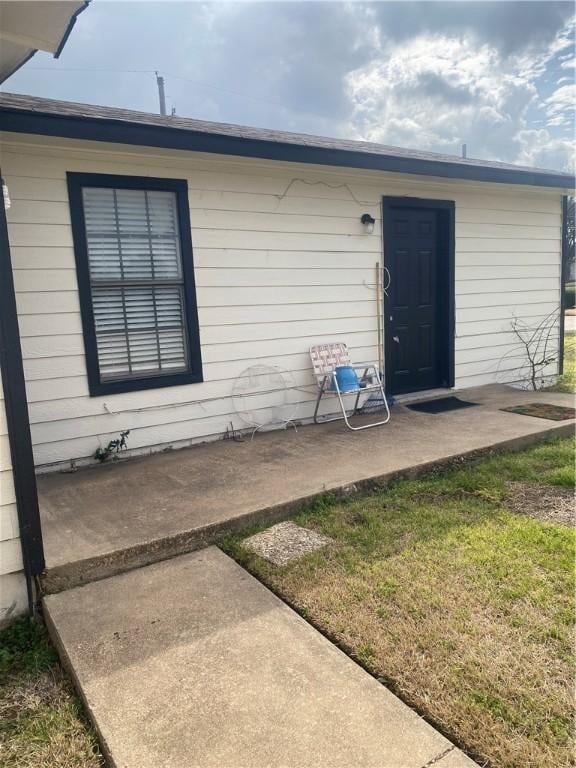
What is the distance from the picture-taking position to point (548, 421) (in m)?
4.54

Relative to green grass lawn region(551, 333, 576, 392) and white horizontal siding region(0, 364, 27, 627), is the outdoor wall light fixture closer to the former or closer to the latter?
green grass lawn region(551, 333, 576, 392)

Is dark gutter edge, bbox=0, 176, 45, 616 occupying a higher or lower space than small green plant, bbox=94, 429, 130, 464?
higher

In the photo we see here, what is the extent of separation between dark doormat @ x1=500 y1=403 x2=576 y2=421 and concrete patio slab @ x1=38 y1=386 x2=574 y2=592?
15 cm

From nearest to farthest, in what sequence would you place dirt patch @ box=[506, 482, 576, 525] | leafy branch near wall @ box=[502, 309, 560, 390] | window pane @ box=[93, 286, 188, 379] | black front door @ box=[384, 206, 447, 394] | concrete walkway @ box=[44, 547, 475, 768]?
concrete walkway @ box=[44, 547, 475, 768], dirt patch @ box=[506, 482, 576, 525], window pane @ box=[93, 286, 188, 379], black front door @ box=[384, 206, 447, 394], leafy branch near wall @ box=[502, 309, 560, 390]

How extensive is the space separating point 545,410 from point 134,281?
3854 mm

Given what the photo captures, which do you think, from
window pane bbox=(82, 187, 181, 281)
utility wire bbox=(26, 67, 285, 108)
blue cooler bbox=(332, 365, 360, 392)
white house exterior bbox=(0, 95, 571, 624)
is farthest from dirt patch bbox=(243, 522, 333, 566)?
utility wire bbox=(26, 67, 285, 108)

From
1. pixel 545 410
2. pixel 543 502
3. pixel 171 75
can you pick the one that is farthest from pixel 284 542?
pixel 171 75

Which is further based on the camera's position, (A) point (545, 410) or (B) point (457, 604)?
(A) point (545, 410)

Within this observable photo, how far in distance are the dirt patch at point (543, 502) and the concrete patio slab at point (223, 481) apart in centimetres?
54

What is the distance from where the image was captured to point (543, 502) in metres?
3.09

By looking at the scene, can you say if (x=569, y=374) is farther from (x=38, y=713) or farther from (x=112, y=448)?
(x=38, y=713)

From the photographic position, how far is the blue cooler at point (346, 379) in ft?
15.2

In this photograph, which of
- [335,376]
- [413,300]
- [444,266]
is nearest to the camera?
[335,376]

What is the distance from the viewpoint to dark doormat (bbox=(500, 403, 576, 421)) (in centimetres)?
471
